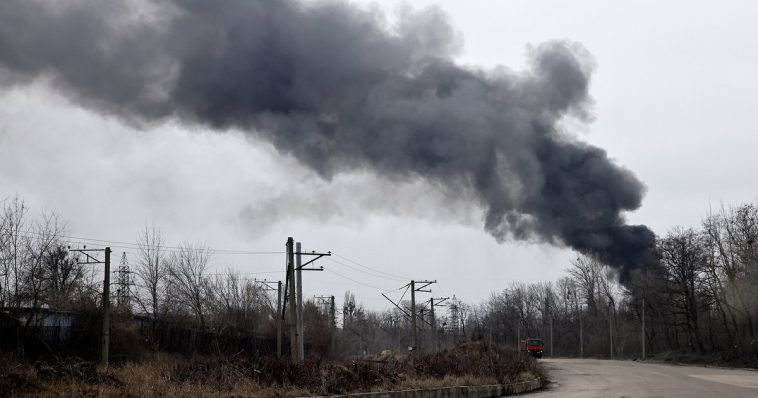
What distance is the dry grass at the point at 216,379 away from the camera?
13992 millimetres

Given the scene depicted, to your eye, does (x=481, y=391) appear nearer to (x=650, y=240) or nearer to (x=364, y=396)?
(x=364, y=396)

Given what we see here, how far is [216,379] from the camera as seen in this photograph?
16.9 meters

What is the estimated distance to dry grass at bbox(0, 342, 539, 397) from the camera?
14.0m

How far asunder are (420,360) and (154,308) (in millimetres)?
36231

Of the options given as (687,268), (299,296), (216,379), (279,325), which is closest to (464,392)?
(216,379)

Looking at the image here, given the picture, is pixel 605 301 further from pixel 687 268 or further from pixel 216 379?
pixel 216 379

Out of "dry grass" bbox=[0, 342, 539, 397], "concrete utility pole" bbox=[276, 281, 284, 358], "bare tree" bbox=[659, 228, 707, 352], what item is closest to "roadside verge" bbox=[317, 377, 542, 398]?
"dry grass" bbox=[0, 342, 539, 397]

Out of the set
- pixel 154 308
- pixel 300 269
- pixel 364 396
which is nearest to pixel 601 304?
pixel 154 308

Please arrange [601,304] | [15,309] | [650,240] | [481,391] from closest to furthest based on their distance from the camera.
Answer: [481,391] < [15,309] < [650,240] < [601,304]

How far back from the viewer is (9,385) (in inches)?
517

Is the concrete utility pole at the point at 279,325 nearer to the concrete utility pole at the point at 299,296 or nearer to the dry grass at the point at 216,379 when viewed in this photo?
the concrete utility pole at the point at 299,296

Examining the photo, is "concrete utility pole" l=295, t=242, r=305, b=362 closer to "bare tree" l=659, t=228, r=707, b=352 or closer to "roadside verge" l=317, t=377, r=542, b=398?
"roadside verge" l=317, t=377, r=542, b=398

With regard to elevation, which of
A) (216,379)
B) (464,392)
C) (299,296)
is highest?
(299,296)

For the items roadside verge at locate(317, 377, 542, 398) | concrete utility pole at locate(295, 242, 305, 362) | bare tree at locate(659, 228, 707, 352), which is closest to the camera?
roadside verge at locate(317, 377, 542, 398)
